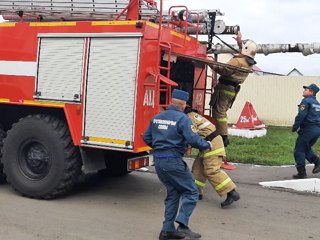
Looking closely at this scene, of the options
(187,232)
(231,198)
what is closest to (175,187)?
(187,232)

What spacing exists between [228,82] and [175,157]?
3105 mm

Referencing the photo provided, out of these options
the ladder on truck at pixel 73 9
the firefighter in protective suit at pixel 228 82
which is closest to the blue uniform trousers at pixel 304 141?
the firefighter in protective suit at pixel 228 82

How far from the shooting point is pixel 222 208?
6434mm

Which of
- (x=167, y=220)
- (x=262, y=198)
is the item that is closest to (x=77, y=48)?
(x=167, y=220)

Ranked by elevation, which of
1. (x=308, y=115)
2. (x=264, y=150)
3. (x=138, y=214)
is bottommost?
(x=138, y=214)

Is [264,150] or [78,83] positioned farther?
[264,150]

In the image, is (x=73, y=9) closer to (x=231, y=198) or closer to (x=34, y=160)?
(x=34, y=160)

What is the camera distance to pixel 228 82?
302 inches

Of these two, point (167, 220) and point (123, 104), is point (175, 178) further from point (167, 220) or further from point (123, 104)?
point (123, 104)

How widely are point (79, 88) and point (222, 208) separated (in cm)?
263

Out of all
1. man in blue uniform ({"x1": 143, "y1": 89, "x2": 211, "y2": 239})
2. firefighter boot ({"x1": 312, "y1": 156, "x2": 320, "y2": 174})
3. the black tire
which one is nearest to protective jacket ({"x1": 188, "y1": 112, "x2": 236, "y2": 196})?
man in blue uniform ({"x1": 143, "y1": 89, "x2": 211, "y2": 239})

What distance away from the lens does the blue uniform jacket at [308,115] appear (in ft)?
26.9

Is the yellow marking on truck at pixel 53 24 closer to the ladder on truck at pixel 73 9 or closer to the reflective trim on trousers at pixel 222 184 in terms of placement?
the ladder on truck at pixel 73 9

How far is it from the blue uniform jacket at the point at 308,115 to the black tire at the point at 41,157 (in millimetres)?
4104
